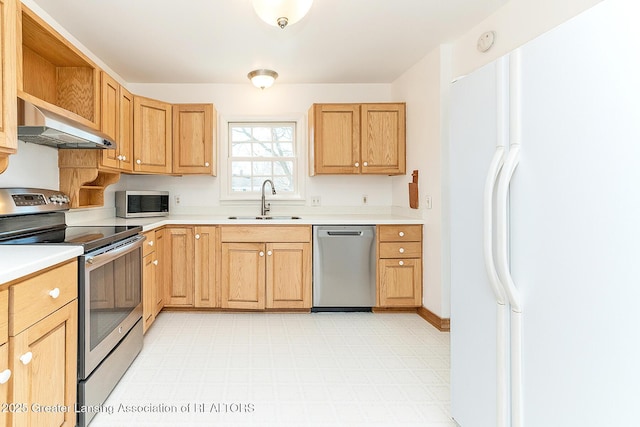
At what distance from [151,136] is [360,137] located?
204 cm

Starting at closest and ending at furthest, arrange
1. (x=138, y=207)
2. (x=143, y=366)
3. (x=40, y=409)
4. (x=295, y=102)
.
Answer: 1. (x=40, y=409)
2. (x=143, y=366)
3. (x=138, y=207)
4. (x=295, y=102)

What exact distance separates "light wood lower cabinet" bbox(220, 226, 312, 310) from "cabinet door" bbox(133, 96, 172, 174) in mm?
953

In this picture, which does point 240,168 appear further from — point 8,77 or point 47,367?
point 47,367

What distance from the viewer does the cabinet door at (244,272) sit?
3205 mm

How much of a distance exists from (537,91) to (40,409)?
2073mm

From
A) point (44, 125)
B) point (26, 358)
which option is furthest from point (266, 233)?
point (26, 358)

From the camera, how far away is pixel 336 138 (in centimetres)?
351

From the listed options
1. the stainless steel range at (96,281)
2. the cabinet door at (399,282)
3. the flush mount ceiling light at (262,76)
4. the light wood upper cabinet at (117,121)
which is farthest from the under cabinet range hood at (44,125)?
the cabinet door at (399,282)

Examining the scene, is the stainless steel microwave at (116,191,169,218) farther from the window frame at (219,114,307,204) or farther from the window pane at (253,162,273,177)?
the window pane at (253,162,273,177)

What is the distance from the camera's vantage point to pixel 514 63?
3.85ft

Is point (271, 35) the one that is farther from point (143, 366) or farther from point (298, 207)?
point (143, 366)

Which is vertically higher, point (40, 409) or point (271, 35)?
point (271, 35)

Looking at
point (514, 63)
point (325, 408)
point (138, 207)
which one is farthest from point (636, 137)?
point (138, 207)

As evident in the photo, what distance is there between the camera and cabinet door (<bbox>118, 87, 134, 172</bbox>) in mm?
2871
